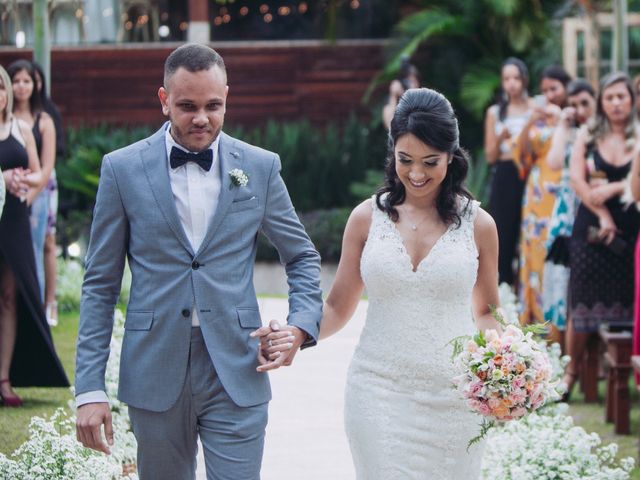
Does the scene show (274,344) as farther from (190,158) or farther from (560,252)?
(560,252)

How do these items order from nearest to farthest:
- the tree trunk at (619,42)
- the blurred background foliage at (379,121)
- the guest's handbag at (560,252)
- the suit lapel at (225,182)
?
1. the suit lapel at (225,182)
2. the guest's handbag at (560,252)
3. the tree trunk at (619,42)
4. the blurred background foliage at (379,121)

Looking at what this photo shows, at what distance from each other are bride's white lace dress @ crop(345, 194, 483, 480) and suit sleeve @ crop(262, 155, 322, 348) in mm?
→ 364

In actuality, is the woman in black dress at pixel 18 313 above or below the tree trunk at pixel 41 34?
below

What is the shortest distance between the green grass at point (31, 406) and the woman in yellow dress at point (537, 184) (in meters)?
3.45

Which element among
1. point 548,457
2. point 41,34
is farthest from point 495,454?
point 41,34

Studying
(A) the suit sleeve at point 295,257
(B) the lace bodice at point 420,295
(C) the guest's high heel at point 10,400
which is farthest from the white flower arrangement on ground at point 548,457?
(C) the guest's high heel at point 10,400

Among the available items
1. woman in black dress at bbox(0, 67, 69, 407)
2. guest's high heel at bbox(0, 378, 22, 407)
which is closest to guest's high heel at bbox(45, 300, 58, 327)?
woman in black dress at bbox(0, 67, 69, 407)

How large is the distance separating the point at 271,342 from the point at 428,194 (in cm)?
94

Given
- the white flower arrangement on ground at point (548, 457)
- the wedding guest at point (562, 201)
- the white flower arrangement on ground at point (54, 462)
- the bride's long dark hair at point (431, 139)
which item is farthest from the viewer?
the wedding guest at point (562, 201)

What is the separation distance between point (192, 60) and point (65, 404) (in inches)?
177

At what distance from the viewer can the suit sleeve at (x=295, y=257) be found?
4461 millimetres

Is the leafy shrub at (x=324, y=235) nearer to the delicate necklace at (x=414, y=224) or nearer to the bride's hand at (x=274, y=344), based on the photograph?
the delicate necklace at (x=414, y=224)

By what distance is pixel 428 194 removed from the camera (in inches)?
192

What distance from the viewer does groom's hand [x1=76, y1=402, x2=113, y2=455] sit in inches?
165
